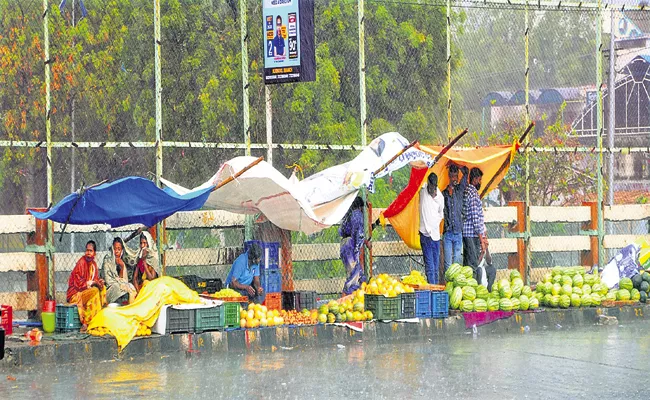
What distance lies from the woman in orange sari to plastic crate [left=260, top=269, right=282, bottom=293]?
2224 millimetres

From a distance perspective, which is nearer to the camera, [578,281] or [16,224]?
[16,224]

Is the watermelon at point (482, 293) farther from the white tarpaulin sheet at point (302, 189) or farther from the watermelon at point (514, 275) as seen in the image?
the white tarpaulin sheet at point (302, 189)

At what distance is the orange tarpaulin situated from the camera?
53.2 feet

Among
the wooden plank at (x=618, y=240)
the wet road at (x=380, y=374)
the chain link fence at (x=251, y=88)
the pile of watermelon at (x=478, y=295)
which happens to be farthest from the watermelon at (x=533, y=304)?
the wooden plank at (x=618, y=240)

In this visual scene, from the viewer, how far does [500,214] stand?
17.9 meters

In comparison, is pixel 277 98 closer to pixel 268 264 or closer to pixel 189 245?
pixel 189 245

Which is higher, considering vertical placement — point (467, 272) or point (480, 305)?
point (467, 272)

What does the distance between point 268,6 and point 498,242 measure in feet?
17.1

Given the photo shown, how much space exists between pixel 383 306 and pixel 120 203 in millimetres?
3597

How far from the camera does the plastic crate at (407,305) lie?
580 inches

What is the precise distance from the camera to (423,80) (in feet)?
72.3

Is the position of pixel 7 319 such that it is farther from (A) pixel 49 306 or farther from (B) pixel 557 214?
(B) pixel 557 214

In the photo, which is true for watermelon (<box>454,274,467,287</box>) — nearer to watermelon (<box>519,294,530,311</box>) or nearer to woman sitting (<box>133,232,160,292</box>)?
watermelon (<box>519,294,530,311</box>)

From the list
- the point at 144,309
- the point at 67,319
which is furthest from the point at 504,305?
the point at 67,319
